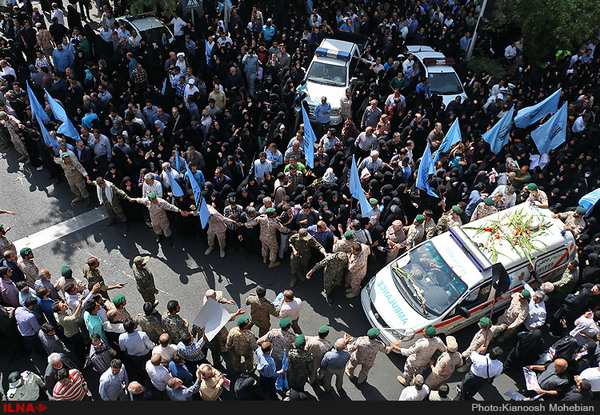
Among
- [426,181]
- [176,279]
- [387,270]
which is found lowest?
[176,279]

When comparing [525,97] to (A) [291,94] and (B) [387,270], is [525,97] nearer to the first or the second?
(A) [291,94]

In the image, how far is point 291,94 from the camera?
13844mm

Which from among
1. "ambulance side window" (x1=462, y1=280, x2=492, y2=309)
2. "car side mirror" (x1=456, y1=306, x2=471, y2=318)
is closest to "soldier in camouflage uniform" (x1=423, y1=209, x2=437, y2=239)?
"ambulance side window" (x1=462, y1=280, x2=492, y2=309)

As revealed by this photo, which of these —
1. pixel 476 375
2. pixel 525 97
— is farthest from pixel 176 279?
pixel 525 97

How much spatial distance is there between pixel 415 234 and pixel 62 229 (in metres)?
7.63

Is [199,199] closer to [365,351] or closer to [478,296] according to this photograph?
[365,351]

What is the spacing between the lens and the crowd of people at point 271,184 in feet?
25.7

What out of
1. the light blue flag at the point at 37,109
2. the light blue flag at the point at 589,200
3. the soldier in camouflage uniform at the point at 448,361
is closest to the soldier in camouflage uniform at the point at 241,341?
the soldier in camouflage uniform at the point at 448,361

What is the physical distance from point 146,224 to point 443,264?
21.6 feet

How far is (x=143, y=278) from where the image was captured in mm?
9008

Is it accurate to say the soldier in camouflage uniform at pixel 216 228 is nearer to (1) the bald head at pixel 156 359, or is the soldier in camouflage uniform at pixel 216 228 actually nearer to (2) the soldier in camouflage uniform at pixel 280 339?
(2) the soldier in camouflage uniform at pixel 280 339

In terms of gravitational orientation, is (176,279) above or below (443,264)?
below

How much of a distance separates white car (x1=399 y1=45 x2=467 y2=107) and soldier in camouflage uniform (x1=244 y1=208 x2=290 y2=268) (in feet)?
23.4

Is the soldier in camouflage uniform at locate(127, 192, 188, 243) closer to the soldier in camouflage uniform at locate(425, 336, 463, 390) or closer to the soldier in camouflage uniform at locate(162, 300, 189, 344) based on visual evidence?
the soldier in camouflage uniform at locate(162, 300, 189, 344)
